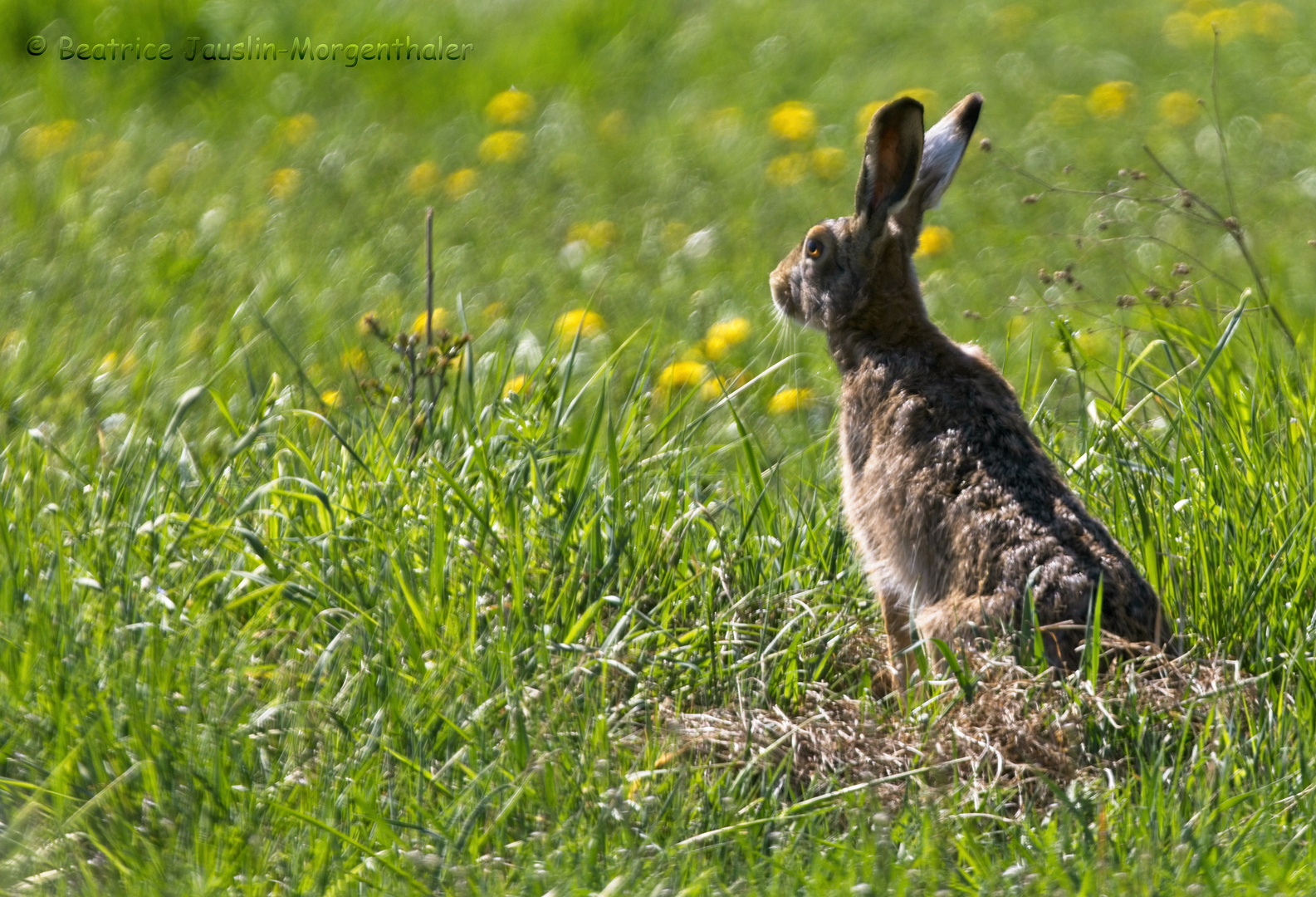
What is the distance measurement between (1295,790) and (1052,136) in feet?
19.5

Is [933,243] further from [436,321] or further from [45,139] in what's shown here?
[45,139]

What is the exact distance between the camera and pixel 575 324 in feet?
17.7

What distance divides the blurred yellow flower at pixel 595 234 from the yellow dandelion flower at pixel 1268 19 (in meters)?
5.25

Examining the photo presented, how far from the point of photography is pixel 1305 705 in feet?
9.53

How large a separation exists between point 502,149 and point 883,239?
4.34m

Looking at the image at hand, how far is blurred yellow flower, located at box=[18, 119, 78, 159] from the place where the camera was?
7.73m

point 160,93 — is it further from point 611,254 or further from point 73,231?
point 611,254

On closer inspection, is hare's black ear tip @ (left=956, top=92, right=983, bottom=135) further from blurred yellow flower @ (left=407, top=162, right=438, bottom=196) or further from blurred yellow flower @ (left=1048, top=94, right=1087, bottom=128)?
blurred yellow flower @ (left=1048, top=94, right=1087, bottom=128)

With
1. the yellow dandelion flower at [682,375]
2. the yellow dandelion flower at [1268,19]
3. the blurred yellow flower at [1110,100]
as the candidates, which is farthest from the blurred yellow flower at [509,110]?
the yellow dandelion flower at [1268,19]

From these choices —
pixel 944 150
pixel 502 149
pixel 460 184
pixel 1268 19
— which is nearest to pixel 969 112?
pixel 944 150

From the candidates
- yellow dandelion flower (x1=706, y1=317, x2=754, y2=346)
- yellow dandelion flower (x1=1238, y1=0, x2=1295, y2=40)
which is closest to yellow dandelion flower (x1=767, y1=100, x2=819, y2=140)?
yellow dandelion flower (x1=706, y1=317, x2=754, y2=346)

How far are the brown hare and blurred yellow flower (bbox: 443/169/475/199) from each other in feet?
11.8

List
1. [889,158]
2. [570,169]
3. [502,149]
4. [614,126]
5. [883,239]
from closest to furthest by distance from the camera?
[889,158]
[883,239]
[570,169]
[502,149]
[614,126]

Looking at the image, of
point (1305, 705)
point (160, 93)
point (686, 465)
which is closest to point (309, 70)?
point (160, 93)
